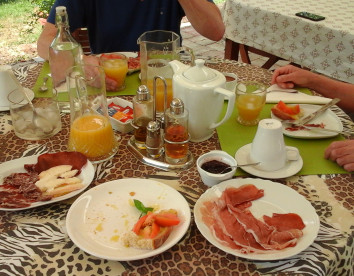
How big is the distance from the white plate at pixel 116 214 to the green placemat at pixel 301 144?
0.24 meters

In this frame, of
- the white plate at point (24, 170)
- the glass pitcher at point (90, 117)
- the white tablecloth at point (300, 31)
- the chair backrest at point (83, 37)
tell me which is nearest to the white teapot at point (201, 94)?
the glass pitcher at point (90, 117)

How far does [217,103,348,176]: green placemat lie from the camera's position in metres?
1.10

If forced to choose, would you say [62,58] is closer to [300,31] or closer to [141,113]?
[141,113]

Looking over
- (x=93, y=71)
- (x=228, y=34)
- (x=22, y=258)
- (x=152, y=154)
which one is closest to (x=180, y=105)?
(x=152, y=154)

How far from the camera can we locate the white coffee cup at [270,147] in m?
1.06

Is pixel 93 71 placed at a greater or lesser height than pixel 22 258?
greater

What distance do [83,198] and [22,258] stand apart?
8.1 inches

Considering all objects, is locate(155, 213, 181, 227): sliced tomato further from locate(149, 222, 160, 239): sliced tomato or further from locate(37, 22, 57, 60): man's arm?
locate(37, 22, 57, 60): man's arm

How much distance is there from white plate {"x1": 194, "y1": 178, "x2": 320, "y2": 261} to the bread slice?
0.08m

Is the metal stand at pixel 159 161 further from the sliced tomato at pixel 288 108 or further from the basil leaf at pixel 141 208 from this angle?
the sliced tomato at pixel 288 108

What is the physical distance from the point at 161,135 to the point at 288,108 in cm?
50

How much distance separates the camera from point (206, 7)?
1.91 meters

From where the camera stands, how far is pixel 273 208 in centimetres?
96

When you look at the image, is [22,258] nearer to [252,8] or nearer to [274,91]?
[274,91]
